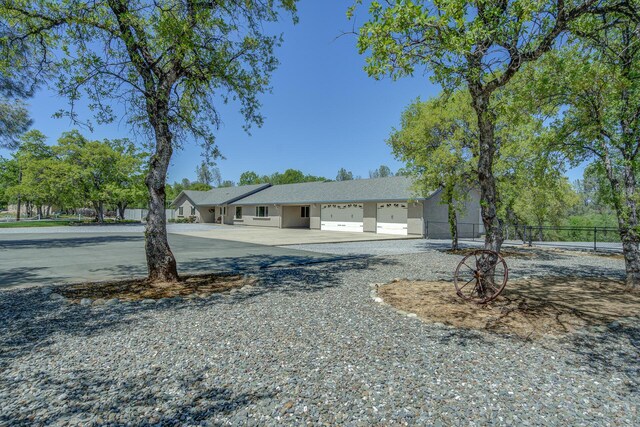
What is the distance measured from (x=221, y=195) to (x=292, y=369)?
135 feet

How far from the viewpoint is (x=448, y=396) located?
3037 millimetres

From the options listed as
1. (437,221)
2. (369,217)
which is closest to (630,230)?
(437,221)

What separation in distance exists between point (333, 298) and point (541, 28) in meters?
6.11

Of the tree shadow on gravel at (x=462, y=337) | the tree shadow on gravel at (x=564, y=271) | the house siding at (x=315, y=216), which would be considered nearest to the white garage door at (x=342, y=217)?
the house siding at (x=315, y=216)

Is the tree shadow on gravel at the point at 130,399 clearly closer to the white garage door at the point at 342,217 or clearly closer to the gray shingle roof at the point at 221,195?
the white garage door at the point at 342,217

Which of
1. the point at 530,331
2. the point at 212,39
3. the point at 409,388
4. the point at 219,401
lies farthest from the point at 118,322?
the point at 212,39

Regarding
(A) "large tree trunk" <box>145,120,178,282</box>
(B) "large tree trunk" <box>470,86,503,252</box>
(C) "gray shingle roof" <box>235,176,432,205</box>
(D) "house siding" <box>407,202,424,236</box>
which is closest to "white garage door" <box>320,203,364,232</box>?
(C) "gray shingle roof" <box>235,176,432,205</box>

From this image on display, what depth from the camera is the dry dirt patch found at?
5.08m

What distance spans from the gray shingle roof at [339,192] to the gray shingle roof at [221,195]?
120 cm

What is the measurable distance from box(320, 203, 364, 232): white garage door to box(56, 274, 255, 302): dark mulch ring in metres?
18.8

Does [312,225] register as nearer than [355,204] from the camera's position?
No

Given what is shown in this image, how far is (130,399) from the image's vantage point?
2.93 meters

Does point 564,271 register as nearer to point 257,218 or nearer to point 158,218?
point 158,218

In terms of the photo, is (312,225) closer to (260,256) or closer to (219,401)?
(260,256)
